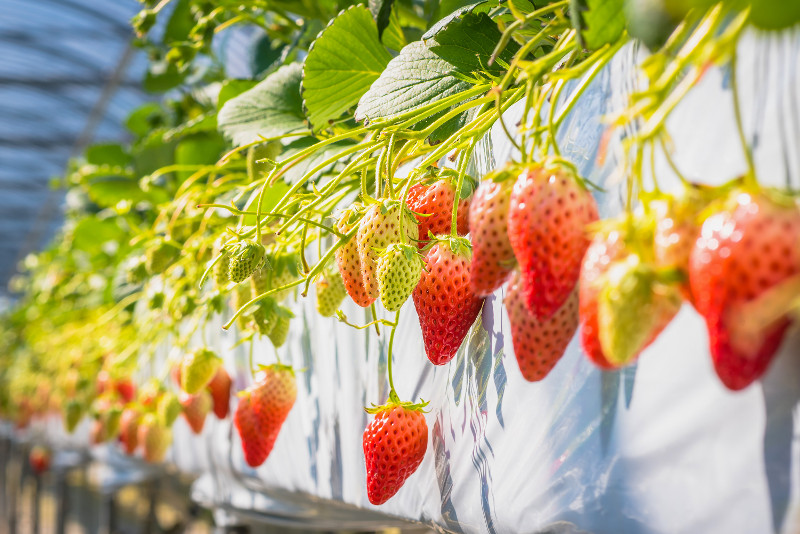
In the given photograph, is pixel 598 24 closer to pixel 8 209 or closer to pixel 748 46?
Result: pixel 748 46

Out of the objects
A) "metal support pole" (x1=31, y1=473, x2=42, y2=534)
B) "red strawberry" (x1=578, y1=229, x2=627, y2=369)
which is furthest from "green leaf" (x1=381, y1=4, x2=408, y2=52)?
"metal support pole" (x1=31, y1=473, x2=42, y2=534)

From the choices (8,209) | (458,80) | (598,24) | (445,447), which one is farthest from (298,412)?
(8,209)

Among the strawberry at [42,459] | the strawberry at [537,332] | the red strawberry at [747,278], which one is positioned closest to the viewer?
the red strawberry at [747,278]

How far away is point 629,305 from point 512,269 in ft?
0.41

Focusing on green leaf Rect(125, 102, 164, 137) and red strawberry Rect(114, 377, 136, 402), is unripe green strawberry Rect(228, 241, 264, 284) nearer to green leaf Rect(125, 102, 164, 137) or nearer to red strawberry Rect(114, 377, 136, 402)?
red strawberry Rect(114, 377, 136, 402)

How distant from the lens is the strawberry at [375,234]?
1.51 feet

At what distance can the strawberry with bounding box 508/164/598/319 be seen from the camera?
32 centimetres

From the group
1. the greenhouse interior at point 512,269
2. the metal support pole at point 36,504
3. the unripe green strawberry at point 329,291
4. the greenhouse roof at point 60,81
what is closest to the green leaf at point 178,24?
the greenhouse interior at point 512,269

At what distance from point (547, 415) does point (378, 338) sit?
0.84 ft

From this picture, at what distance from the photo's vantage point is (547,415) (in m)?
0.41

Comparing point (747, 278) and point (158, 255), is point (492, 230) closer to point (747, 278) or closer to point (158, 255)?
point (747, 278)

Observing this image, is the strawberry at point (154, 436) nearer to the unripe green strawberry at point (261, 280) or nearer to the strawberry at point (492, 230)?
the unripe green strawberry at point (261, 280)

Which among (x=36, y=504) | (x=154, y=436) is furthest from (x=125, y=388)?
(x=36, y=504)

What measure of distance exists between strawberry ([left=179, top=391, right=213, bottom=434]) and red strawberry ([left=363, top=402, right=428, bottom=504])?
0.56m
